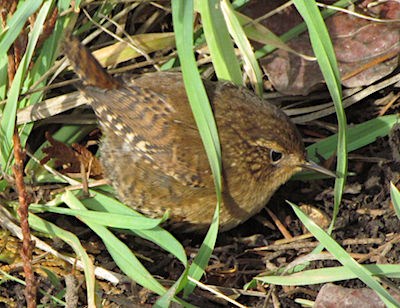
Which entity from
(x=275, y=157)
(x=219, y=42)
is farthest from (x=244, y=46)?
(x=275, y=157)

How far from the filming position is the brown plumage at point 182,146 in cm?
398

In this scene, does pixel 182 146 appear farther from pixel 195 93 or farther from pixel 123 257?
pixel 123 257

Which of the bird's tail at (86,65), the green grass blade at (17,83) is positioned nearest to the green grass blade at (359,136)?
the bird's tail at (86,65)

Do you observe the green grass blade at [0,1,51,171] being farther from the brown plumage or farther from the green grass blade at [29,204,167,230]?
the green grass blade at [29,204,167,230]

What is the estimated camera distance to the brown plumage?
3.98 metres

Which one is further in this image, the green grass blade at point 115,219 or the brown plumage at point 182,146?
the brown plumage at point 182,146

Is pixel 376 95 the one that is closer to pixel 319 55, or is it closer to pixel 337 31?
pixel 337 31

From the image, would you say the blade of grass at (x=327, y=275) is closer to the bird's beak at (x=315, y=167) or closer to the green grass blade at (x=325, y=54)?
the green grass blade at (x=325, y=54)

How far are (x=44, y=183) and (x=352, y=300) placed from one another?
165cm

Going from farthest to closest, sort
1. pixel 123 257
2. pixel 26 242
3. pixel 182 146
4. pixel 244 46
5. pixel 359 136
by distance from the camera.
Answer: pixel 359 136 < pixel 244 46 < pixel 182 146 < pixel 123 257 < pixel 26 242

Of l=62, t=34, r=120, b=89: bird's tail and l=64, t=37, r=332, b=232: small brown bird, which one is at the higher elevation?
l=62, t=34, r=120, b=89: bird's tail

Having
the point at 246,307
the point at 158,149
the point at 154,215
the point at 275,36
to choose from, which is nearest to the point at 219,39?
the point at 275,36

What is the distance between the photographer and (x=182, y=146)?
396cm

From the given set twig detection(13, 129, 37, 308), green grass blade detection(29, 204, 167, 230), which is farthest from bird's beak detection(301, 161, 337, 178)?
twig detection(13, 129, 37, 308)
